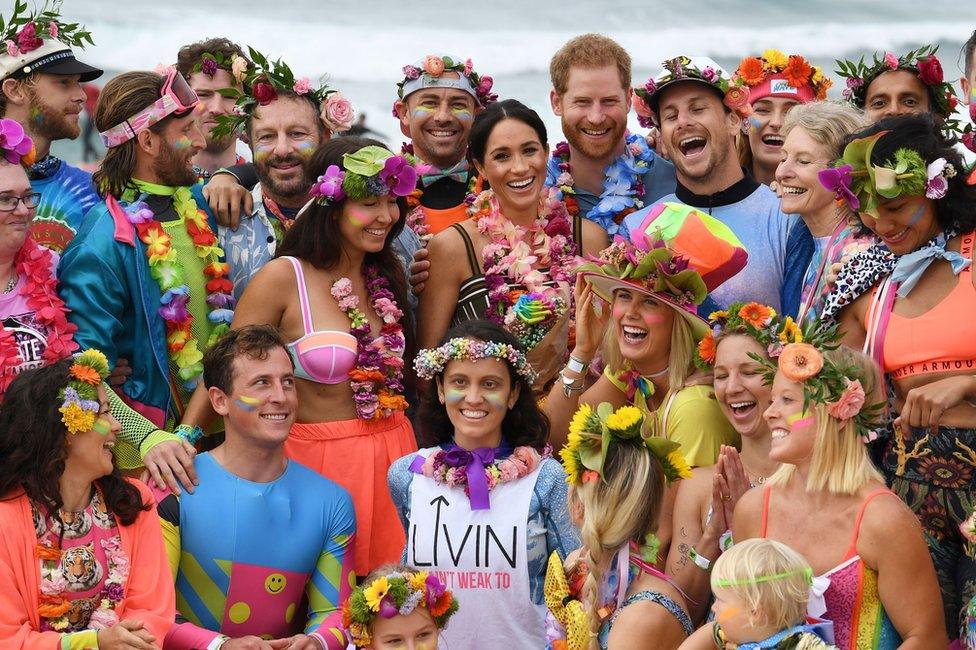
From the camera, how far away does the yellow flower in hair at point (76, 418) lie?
5211 millimetres

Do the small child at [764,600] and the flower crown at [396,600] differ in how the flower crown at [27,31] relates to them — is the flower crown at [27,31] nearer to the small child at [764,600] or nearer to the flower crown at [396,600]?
the flower crown at [396,600]

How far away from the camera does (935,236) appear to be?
5.19 meters

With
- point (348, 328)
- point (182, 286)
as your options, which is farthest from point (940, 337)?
point (182, 286)

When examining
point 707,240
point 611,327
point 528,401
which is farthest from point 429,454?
point 707,240

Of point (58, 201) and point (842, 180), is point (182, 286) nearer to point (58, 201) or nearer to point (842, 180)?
point (58, 201)

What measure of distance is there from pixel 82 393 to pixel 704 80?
130 inches

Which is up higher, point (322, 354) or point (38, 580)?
point (322, 354)

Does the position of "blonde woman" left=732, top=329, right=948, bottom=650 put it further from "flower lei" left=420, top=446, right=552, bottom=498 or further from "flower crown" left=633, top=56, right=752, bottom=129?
"flower crown" left=633, top=56, right=752, bottom=129

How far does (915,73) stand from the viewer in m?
6.78

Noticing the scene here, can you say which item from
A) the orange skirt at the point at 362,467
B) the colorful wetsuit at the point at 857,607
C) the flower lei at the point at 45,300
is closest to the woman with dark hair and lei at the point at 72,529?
the flower lei at the point at 45,300

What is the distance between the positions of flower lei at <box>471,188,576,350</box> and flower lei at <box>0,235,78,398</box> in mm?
1868

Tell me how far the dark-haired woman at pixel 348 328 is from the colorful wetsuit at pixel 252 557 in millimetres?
339

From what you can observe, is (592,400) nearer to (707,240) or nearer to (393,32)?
(707,240)

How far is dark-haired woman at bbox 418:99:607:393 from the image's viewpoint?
21.0 ft
